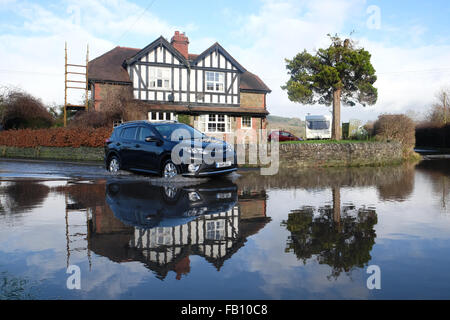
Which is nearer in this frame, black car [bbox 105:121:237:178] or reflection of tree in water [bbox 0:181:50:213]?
reflection of tree in water [bbox 0:181:50:213]

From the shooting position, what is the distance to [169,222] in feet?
20.0

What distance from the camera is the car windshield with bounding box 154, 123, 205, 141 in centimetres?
1206

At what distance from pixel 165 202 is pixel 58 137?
18.0 metres

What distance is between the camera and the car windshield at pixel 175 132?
12062mm

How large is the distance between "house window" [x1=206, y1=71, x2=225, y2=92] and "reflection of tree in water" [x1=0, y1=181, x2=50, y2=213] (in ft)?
Answer: 73.5

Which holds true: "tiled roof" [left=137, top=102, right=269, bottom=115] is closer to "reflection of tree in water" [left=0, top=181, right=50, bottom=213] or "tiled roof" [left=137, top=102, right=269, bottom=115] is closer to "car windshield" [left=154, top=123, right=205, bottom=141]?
"car windshield" [left=154, top=123, right=205, bottom=141]

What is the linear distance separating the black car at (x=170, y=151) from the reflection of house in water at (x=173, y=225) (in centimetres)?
175

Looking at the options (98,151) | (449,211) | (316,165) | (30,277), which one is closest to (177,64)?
(98,151)

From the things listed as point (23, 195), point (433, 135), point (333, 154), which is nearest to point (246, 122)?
point (333, 154)

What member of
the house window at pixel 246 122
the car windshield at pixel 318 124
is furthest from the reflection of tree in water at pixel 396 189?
the car windshield at pixel 318 124

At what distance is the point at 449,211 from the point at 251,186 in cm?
501

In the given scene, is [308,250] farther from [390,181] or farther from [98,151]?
[98,151]

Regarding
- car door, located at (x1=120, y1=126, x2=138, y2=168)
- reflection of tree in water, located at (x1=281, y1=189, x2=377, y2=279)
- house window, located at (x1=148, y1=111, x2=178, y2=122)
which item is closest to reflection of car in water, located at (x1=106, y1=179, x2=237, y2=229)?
car door, located at (x1=120, y1=126, x2=138, y2=168)

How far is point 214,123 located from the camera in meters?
33.2
